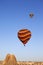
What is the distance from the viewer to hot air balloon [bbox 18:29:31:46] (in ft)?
239

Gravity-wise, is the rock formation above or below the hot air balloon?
below

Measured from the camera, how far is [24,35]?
2891 inches

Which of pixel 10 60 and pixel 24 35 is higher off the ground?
pixel 24 35

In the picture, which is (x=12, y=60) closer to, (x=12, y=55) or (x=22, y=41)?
(x=12, y=55)

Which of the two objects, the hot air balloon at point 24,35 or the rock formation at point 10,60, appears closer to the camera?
the hot air balloon at point 24,35

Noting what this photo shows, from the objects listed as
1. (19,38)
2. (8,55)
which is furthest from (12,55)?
(19,38)

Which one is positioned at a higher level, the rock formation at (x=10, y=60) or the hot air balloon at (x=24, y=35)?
the hot air balloon at (x=24, y=35)

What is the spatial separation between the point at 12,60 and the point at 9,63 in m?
1.62

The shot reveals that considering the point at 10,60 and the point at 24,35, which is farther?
the point at 10,60

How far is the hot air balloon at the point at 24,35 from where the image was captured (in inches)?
2863

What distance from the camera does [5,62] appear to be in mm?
75438

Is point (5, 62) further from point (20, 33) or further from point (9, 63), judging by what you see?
point (20, 33)

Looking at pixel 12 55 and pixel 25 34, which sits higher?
pixel 25 34

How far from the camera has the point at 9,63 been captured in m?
74.6
